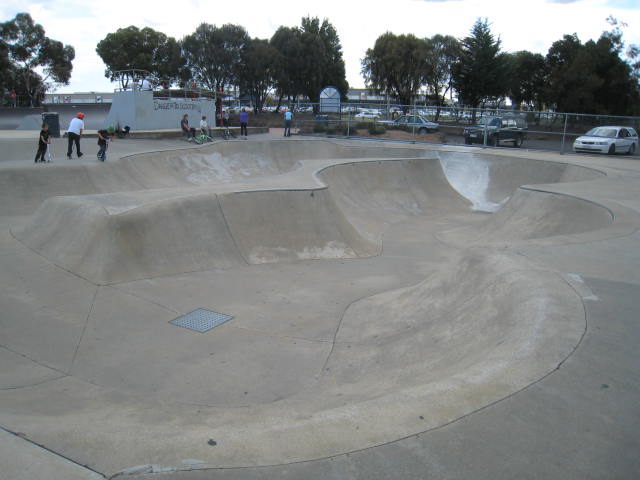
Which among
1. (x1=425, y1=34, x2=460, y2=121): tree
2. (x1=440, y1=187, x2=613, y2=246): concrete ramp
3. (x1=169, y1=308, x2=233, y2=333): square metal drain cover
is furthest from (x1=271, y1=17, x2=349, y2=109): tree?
(x1=169, y1=308, x2=233, y2=333): square metal drain cover

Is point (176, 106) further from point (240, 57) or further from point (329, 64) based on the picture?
point (329, 64)

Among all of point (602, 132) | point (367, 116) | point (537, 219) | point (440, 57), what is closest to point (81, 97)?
point (440, 57)

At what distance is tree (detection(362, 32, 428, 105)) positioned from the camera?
171 ft

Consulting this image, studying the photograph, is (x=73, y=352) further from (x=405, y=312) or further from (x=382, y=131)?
(x=382, y=131)

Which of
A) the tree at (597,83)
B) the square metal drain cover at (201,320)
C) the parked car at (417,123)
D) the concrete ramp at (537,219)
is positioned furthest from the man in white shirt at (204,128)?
the tree at (597,83)

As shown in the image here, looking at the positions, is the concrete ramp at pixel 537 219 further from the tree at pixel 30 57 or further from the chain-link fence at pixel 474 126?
the tree at pixel 30 57

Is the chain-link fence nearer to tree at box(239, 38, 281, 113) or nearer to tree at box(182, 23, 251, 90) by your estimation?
tree at box(239, 38, 281, 113)

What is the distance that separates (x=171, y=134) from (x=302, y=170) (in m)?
14.0

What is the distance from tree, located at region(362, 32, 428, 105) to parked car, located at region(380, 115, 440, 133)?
25492mm

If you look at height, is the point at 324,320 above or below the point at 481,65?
below

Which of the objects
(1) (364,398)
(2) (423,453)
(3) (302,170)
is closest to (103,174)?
(3) (302,170)

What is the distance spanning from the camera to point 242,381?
246 inches

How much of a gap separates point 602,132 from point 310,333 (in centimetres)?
2162

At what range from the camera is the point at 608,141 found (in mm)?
22672
